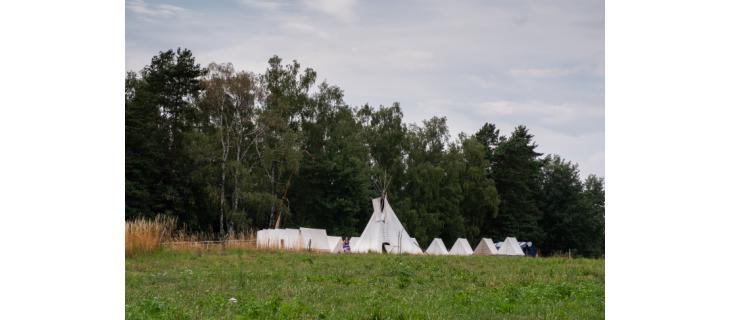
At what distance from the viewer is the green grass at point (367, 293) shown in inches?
256

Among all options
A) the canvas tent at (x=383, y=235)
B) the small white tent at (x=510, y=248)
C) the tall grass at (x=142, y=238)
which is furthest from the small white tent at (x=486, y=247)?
the tall grass at (x=142, y=238)

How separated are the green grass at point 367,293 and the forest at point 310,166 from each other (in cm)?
1830

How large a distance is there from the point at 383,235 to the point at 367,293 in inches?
723

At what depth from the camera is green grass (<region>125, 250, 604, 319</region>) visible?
6500 millimetres

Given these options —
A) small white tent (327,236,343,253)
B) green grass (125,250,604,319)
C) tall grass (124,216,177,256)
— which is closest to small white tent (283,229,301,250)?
small white tent (327,236,343,253)

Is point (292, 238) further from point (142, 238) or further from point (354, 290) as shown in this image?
point (354, 290)

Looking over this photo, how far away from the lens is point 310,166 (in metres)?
39.7

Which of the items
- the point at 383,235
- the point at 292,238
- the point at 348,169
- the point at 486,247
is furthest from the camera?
the point at 348,169

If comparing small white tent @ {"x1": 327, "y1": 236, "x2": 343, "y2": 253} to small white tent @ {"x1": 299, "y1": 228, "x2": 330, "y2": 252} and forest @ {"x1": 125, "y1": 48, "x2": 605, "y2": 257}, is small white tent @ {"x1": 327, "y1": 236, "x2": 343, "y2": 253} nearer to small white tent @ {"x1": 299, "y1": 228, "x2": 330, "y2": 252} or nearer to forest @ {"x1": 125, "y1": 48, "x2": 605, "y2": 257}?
small white tent @ {"x1": 299, "y1": 228, "x2": 330, "y2": 252}

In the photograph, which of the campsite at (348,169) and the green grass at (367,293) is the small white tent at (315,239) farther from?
the green grass at (367,293)

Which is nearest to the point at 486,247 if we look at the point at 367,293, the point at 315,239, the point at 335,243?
the point at 335,243

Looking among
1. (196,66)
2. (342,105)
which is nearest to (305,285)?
(196,66)

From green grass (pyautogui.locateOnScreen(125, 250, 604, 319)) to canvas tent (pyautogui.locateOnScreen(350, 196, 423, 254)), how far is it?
12689 mm
